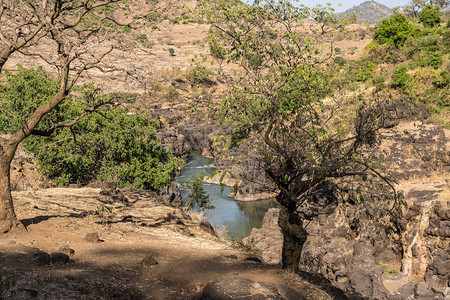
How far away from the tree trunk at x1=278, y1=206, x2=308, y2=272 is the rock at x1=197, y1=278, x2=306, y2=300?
5.56 ft

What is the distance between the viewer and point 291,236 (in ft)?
28.0

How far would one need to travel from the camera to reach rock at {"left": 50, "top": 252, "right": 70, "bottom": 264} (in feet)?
24.8

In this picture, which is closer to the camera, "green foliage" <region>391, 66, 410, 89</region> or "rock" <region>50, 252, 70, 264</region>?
"rock" <region>50, 252, 70, 264</region>

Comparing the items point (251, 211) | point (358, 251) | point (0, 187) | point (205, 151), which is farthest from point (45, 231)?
point (205, 151)

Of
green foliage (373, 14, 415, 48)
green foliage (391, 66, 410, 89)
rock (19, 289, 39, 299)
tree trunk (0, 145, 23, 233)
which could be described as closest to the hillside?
rock (19, 289, 39, 299)

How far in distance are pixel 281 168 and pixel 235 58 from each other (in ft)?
8.30

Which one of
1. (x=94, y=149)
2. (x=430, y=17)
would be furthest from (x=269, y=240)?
(x=430, y=17)

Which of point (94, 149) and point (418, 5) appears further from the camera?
point (418, 5)

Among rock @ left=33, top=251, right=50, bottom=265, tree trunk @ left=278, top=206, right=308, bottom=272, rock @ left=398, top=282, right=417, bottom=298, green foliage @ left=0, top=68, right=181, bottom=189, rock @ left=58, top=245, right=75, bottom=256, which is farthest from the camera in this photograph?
green foliage @ left=0, top=68, right=181, bottom=189

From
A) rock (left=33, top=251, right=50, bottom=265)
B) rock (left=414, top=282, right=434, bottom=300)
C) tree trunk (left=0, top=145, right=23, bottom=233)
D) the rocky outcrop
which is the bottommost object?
the rocky outcrop

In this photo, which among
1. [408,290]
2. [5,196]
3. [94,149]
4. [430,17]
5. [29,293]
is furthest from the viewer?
[430,17]

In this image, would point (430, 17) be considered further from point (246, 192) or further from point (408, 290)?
point (246, 192)

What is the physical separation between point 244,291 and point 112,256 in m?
3.80

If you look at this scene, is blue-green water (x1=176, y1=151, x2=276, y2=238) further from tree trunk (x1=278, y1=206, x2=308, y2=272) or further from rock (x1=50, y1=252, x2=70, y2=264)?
rock (x1=50, y1=252, x2=70, y2=264)
